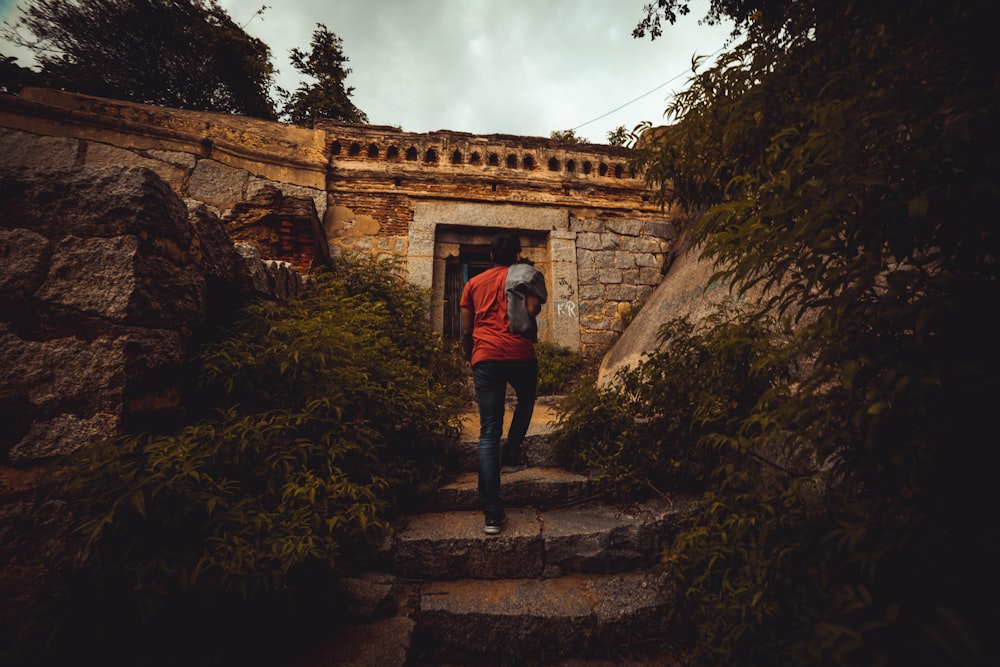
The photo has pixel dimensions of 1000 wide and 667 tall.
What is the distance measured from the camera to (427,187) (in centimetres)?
629

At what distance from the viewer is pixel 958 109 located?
0.96 metres

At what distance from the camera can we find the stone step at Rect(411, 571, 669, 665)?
1.71m

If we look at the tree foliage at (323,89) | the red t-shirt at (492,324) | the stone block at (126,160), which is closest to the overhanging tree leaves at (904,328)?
the red t-shirt at (492,324)

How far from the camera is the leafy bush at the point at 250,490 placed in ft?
4.18

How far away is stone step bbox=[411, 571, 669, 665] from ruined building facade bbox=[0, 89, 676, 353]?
13.6 feet

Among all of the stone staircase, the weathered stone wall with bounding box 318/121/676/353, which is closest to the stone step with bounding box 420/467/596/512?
the stone staircase

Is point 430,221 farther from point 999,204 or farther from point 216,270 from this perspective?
point 999,204

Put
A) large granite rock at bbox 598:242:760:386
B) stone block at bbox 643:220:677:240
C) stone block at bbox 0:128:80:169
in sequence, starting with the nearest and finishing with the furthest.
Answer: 1. large granite rock at bbox 598:242:760:386
2. stone block at bbox 0:128:80:169
3. stone block at bbox 643:220:677:240

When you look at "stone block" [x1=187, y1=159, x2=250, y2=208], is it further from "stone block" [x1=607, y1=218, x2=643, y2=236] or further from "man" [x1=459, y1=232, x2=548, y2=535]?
"stone block" [x1=607, y1=218, x2=643, y2=236]

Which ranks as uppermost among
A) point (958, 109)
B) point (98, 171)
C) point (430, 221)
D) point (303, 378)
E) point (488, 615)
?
point (430, 221)

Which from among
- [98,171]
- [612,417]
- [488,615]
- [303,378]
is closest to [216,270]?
[98,171]

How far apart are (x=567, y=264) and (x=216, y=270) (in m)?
5.10

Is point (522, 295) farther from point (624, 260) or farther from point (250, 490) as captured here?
point (624, 260)

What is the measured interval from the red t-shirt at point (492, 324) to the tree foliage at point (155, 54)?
466 inches
